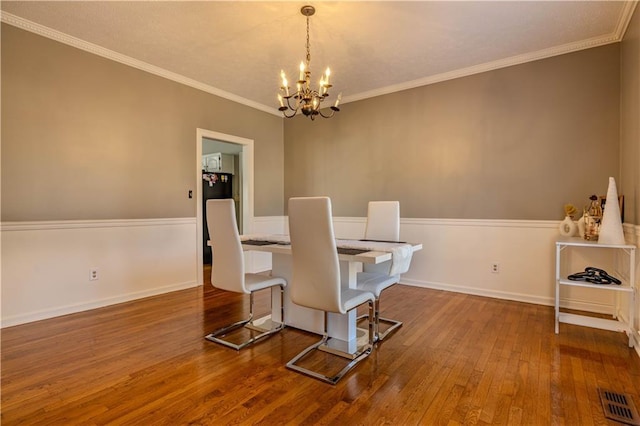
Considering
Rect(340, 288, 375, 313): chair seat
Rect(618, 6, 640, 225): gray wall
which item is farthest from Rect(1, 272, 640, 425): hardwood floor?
Rect(618, 6, 640, 225): gray wall

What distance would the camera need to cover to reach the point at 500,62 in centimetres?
358

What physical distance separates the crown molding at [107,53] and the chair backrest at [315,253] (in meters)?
2.91

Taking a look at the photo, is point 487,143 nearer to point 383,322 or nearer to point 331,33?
point 331,33

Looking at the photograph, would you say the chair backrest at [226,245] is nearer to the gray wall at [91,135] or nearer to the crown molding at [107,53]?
the gray wall at [91,135]

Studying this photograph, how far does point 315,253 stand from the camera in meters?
2.00

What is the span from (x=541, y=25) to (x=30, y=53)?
4572 mm

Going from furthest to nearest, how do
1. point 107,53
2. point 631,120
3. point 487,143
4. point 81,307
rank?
point 487,143 < point 107,53 < point 81,307 < point 631,120

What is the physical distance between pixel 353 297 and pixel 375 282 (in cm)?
45

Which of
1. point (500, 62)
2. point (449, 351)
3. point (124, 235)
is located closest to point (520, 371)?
point (449, 351)

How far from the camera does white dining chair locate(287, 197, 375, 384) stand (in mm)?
1924

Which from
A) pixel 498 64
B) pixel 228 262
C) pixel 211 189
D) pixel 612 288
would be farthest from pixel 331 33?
pixel 211 189

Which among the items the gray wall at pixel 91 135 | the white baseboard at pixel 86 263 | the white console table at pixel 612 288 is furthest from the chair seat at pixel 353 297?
the gray wall at pixel 91 135

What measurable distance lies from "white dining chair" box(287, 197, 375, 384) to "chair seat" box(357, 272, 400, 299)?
8.6 inches

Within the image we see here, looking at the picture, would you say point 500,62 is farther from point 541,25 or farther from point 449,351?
point 449,351
